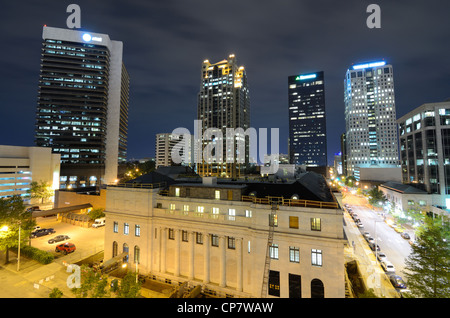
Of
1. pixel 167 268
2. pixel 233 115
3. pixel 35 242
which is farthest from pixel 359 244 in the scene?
pixel 233 115

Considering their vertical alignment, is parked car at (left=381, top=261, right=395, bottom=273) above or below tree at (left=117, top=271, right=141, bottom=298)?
below

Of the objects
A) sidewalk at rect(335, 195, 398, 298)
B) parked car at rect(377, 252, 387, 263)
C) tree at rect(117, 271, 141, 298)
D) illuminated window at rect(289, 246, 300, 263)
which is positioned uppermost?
illuminated window at rect(289, 246, 300, 263)

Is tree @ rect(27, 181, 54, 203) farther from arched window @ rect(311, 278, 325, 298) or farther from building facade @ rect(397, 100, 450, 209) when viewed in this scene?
building facade @ rect(397, 100, 450, 209)

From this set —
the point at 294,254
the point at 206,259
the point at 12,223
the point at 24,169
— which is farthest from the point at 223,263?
the point at 24,169

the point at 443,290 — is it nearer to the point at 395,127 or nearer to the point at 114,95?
the point at 114,95

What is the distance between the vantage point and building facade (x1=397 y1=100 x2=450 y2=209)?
82375mm

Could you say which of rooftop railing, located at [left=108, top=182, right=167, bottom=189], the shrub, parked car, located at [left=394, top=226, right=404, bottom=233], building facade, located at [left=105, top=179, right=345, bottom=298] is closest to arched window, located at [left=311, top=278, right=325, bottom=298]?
building facade, located at [left=105, top=179, right=345, bottom=298]

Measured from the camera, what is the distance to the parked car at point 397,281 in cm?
3681

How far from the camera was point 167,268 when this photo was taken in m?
39.7

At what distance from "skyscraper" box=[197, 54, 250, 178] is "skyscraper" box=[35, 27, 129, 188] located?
2955 inches

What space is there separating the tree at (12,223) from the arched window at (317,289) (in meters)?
49.2

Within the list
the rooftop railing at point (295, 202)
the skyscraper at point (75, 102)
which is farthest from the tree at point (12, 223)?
the skyscraper at point (75, 102)

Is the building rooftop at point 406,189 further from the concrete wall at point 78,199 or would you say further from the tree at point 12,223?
the tree at point 12,223

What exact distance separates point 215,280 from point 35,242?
47.4 metres
